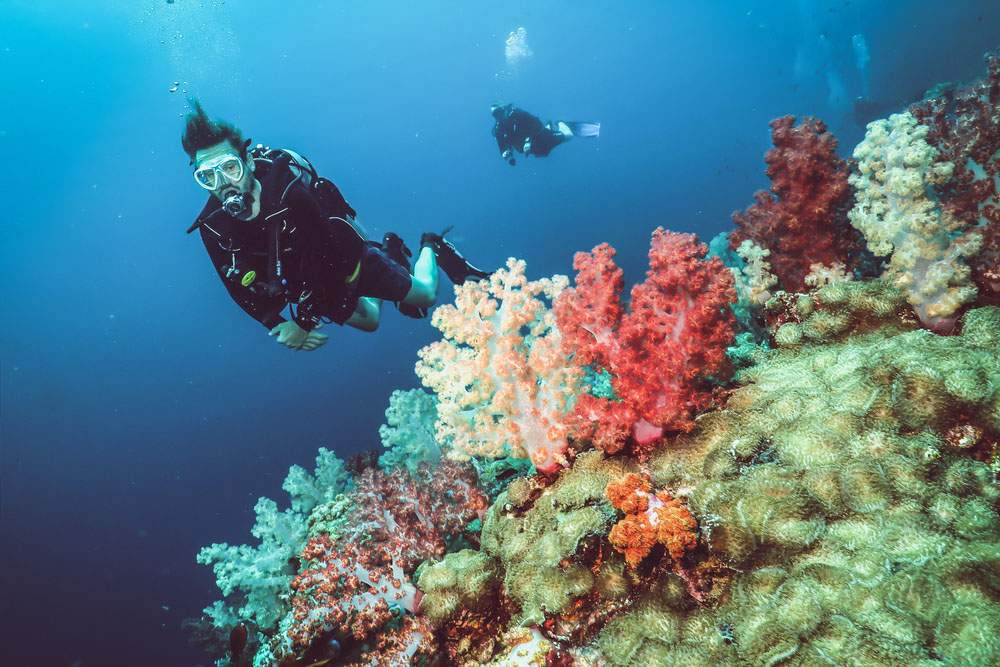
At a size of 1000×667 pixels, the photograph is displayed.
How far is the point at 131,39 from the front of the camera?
2055 inches

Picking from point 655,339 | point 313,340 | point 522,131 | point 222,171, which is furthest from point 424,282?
point 522,131

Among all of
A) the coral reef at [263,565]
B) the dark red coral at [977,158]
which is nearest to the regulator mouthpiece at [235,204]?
the coral reef at [263,565]

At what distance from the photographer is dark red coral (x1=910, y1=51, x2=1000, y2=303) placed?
332 centimetres

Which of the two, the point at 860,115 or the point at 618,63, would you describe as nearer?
the point at 860,115

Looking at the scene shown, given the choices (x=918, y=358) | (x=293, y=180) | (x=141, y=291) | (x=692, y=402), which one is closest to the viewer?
(x=918, y=358)

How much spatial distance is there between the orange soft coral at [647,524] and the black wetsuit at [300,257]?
176 inches

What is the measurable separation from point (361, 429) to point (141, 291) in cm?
6166

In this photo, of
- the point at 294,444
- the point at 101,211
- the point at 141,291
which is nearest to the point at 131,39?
the point at 101,211

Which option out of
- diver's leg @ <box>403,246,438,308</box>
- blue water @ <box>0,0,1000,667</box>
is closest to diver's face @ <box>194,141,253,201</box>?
diver's leg @ <box>403,246,438,308</box>

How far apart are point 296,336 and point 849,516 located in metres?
5.53

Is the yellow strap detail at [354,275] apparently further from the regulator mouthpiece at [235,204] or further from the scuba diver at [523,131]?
the scuba diver at [523,131]

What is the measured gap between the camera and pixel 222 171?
5258 mm

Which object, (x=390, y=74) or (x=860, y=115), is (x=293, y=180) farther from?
(x=390, y=74)

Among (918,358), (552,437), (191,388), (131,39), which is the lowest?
(918,358)
